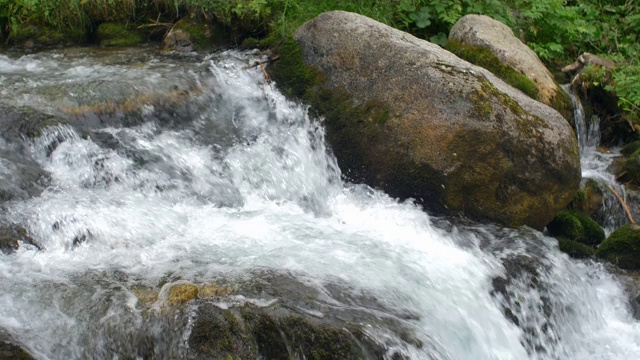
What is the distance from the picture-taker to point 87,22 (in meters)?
7.64

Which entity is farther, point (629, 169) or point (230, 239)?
point (629, 169)

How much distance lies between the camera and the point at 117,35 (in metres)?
7.62

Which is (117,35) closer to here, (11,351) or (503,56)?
(503,56)

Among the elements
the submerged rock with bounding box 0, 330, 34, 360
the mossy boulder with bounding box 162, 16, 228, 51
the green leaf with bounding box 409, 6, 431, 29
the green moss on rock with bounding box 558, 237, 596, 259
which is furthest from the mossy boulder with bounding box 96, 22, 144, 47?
the submerged rock with bounding box 0, 330, 34, 360

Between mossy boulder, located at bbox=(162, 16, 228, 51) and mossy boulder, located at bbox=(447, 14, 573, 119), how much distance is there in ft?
8.03

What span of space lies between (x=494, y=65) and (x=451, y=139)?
1867 mm

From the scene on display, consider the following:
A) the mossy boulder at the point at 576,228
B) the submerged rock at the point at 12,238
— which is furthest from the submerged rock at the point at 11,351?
the mossy boulder at the point at 576,228

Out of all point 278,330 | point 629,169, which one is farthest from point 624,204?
point 278,330

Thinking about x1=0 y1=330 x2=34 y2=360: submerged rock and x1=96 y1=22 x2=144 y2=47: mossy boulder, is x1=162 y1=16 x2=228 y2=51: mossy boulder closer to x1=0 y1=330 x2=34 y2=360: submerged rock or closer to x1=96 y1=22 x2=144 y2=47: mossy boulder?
x1=96 y1=22 x2=144 y2=47: mossy boulder

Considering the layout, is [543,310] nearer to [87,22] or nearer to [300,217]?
[300,217]

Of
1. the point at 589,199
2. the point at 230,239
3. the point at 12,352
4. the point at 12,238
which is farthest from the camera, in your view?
the point at 589,199

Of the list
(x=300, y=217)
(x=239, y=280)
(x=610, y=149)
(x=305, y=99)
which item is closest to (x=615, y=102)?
(x=610, y=149)

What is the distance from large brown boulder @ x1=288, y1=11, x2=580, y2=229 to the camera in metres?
5.55

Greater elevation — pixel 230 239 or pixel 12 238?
pixel 12 238
